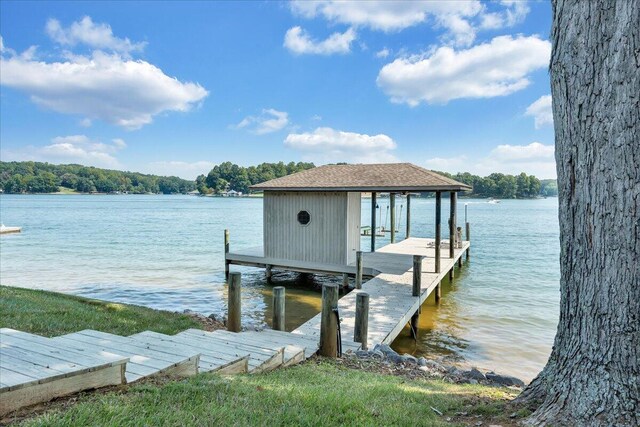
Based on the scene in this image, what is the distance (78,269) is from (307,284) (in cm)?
1103

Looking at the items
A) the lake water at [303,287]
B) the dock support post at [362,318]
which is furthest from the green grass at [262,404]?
the lake water at [303,287]

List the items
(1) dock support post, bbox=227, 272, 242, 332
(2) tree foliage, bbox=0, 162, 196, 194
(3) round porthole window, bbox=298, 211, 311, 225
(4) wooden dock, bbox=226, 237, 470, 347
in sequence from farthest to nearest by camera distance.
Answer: (2) tree foliage, bbox=0, 162, 196, 194, (3) round porthole window, bbox=298, 211, 311, 225, (4) wooden dock, bbox=226, 237, 470, 347, (1) dock support post, bbox=227, 272, 242, 332

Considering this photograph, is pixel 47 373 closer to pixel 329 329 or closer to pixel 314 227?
pixel 329 329

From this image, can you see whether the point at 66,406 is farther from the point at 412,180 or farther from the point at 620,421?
the point at 412,180

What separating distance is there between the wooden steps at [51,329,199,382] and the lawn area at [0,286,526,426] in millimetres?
113

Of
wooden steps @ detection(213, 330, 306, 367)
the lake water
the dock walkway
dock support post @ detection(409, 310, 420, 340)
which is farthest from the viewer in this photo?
dock support post @ detection(409, 310, 420, 340)

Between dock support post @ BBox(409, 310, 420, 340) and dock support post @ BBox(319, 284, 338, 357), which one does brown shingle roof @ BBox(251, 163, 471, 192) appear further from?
dock support post @ BBox(319, 284, 338, 357)

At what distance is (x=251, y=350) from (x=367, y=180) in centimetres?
960

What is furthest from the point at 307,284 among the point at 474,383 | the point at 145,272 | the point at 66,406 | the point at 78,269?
the point at 66,406

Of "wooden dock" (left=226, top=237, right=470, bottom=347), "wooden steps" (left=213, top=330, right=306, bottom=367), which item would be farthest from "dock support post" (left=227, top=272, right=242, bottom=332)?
"wooden dock" (left=226, top=237, right=470, bottom=347)

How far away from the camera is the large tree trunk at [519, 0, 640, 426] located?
2.62 m

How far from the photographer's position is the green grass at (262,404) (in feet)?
8.54

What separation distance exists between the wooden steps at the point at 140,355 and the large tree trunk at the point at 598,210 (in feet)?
9.44

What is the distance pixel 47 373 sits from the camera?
283cm
